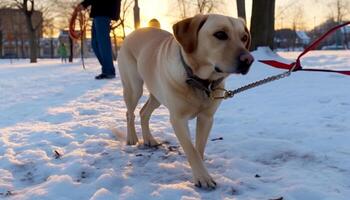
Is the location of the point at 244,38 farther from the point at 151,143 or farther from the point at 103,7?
the point at 103,7

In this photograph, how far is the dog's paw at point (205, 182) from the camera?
298 centimetres

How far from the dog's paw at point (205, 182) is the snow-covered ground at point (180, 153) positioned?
0.05m

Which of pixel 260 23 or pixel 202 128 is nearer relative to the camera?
pixel 202 128

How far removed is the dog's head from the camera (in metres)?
2.88

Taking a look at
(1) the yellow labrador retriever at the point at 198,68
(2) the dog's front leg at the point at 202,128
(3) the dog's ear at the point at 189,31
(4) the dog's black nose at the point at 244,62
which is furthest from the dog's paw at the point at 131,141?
(4) the dog's black nose at the point at 244,62

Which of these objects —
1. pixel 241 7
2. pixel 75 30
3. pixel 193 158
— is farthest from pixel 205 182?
pixel 241 7

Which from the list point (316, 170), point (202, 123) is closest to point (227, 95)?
point (202, 123)

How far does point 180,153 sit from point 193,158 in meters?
0.71

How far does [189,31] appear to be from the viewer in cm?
317

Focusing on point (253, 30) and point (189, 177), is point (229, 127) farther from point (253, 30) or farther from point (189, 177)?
point (253, 30)

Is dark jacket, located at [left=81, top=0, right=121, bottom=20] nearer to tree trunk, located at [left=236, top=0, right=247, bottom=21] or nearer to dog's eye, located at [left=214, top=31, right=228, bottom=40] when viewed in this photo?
dog's eye, located at [left=214, top=31, right=228, bottom=40]

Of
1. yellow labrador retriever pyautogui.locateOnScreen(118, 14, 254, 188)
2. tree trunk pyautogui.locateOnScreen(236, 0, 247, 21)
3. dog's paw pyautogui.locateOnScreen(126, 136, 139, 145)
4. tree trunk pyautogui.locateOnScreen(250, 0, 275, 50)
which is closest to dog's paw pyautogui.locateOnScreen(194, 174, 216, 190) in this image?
yellow labrador retriever pyautogui.locateOnScreen(118, 14, 254, 188)

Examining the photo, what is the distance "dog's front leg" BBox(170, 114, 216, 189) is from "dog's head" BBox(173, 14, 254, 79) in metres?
0.37

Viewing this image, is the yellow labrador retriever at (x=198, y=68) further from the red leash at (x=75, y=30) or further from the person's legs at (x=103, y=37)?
the red leash at (x=75, y=30)
